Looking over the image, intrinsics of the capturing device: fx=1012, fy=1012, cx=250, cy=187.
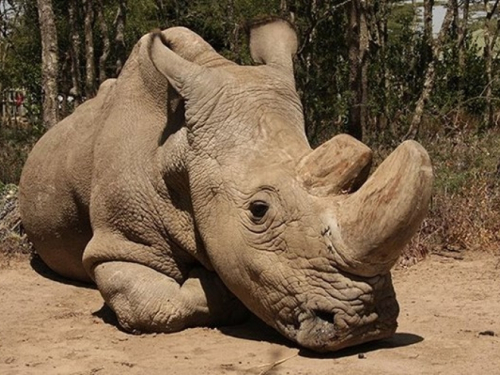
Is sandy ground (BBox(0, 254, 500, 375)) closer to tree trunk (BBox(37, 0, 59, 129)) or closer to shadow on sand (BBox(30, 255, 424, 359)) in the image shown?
shadow on sand (BBox(30, 255, 424, 359))

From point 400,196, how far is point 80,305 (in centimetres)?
344

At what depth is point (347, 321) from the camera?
5.45 m

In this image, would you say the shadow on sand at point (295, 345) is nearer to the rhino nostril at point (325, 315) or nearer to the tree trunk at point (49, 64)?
the rhino nostril at point (325, 315)

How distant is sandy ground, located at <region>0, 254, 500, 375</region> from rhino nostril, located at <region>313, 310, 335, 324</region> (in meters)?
0.24

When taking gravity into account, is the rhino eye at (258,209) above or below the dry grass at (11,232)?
above

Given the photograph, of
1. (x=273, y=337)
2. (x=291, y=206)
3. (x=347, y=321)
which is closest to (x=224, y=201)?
(x=291, y=206)

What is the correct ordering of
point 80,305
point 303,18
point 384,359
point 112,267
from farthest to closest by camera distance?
point 303,18
point 80,305
point 112,267
point 384,359

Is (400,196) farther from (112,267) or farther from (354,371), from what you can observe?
(112,267)

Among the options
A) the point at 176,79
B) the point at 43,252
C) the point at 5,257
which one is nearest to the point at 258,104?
the point at 176,79

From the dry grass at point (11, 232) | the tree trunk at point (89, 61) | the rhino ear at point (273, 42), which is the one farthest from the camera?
the tree trunk at point (89, 61)

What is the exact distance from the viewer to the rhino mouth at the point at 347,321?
17.9 feet

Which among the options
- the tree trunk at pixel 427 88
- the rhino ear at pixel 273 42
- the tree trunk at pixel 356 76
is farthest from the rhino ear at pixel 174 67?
the tree trunk at pixel 356 76

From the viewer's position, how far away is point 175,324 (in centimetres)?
650

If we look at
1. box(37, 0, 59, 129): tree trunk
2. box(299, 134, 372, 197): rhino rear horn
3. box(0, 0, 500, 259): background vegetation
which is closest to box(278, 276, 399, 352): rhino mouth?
box(299, 134, 372, 197): rhino rear horn
